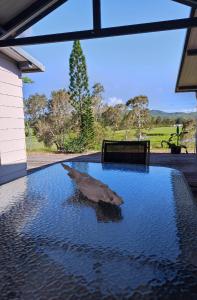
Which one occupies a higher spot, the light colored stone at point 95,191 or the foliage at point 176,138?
the light colored stone at point 95,191

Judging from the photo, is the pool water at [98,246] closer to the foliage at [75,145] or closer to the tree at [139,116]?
the foliage at [75,145]

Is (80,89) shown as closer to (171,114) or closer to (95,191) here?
(171,114)

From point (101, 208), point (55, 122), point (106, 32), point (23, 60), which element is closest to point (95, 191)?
point (101, 208)

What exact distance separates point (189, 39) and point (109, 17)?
1.05m

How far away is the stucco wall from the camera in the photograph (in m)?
3.84

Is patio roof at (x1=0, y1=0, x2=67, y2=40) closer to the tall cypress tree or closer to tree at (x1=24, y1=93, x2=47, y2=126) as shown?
tree at (x1=24, y1=93, x2=47, y2=126)

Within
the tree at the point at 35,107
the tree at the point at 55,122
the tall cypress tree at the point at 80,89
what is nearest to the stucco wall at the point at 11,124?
the tree at the point at 55,122

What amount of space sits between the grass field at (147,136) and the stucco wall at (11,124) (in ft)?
17.6

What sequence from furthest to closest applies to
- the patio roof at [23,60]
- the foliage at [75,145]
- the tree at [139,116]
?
1. the tree at [139,116]
2. the foliage at [75,145]
3. the patio roof at [23,60]

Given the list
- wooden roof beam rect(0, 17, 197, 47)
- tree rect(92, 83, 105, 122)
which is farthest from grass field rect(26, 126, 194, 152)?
wooden roof beam rect(0, 17, 197, 47)

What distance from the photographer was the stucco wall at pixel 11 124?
12.6 ft

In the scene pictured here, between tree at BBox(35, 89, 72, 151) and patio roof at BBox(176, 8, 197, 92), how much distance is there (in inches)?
177

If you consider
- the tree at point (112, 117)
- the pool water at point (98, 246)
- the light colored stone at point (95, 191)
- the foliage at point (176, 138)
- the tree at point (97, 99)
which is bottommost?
the foliage at point (176, 138)

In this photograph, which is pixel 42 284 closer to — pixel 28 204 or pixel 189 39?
pixel 28 204
